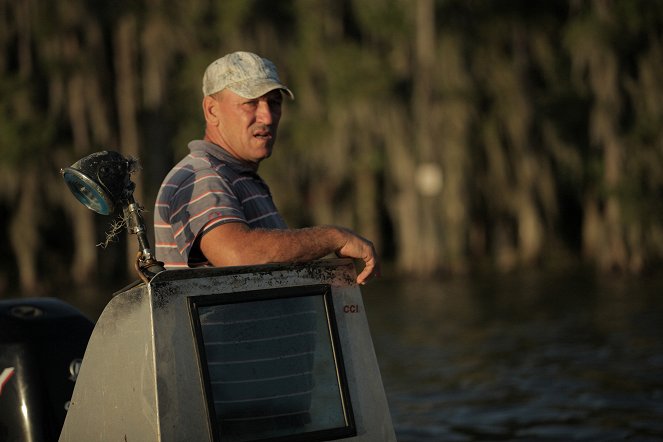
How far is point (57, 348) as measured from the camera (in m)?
4.93

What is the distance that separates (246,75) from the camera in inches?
167

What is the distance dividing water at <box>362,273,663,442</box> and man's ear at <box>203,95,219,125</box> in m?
3.95

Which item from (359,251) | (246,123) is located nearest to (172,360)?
(359,251)

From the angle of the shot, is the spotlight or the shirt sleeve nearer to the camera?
the spotlight

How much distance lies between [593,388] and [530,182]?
25.0 meters

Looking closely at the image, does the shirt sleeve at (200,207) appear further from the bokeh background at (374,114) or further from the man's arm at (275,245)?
the bokeh background at (374,114)

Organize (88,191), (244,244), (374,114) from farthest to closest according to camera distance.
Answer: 1. (374,114)
2. (244,244)
3. (88,191)

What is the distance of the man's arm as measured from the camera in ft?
12.9

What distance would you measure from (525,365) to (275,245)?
317 inches

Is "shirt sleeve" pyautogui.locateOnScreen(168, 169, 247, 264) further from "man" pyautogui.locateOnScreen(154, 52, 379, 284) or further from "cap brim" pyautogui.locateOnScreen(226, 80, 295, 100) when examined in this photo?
"cap brim" pyautogui.locateOnScreen(226, 80, 295, 100)

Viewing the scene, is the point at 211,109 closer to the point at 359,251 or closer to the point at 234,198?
the point at 234,198

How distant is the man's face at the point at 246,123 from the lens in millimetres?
4328

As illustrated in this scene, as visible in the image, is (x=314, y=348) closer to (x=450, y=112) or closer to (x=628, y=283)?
(x=628, y=283)

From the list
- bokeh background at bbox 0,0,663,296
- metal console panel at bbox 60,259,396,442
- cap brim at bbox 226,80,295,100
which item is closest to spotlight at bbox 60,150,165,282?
metal console panel at bbox 60,259,396,442
